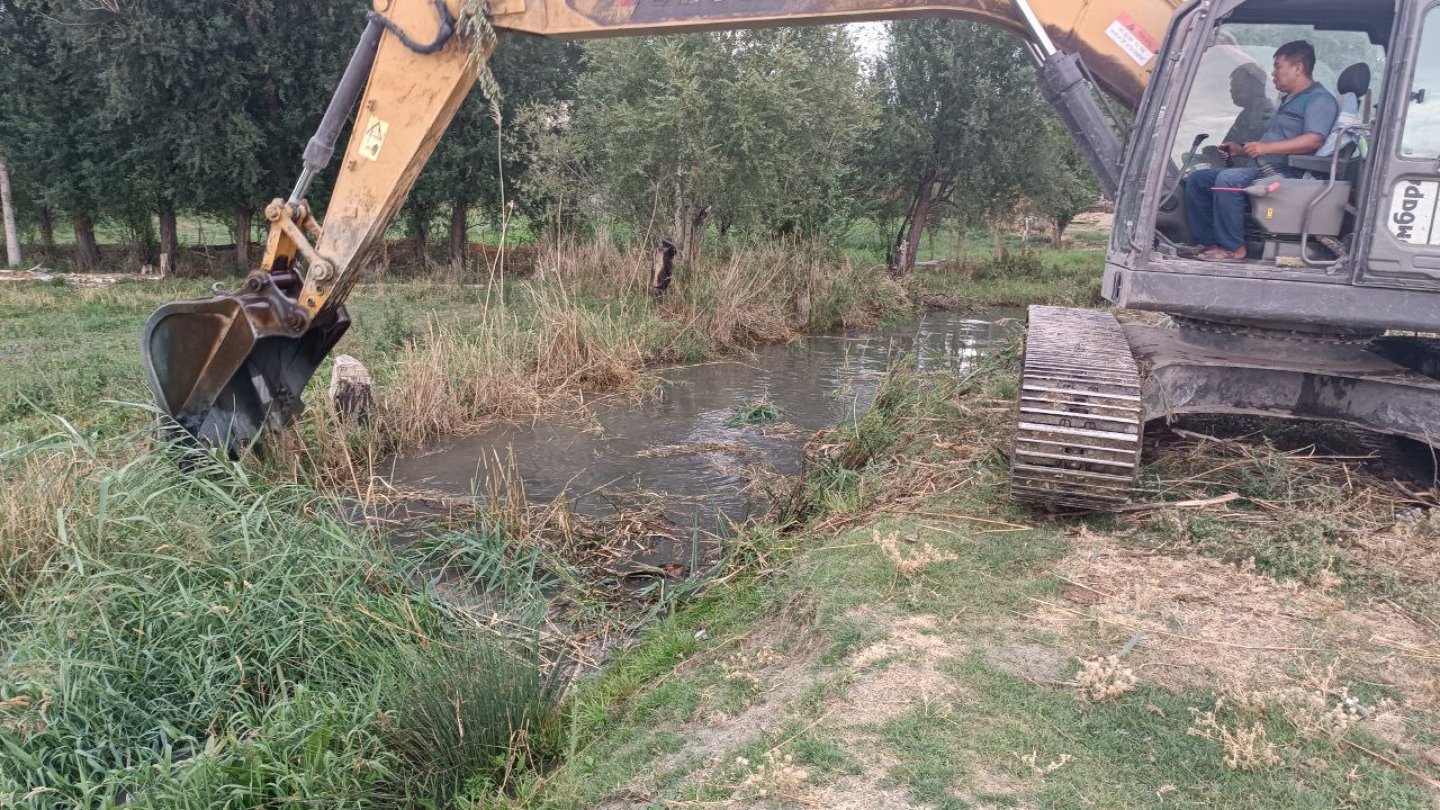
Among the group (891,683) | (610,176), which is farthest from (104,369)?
(891,683)

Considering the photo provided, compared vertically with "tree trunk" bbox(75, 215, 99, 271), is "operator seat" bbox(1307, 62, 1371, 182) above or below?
above

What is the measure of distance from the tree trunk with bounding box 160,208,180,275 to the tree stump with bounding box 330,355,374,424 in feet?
41.3

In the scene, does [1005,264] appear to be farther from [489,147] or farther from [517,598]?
[517,598]

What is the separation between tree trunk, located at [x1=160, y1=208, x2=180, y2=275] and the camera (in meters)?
17.7

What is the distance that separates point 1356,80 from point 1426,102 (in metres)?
0.54

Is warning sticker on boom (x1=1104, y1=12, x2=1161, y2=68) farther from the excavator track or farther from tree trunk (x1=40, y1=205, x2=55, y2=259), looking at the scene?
tree trunk (x1=40, y1=205, x2=55, y2=259)

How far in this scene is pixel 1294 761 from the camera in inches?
110

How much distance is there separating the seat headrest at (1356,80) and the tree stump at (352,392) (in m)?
6.35

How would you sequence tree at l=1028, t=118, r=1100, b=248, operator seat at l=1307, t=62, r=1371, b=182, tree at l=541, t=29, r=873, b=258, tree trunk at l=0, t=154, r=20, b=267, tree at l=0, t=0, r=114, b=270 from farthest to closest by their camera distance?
tree at l=1028, t=118, r=1100, b=248 → tree trunk at l=0, t=154, r=20, b=267 → tree at l=0, t=0, r=114, b=270 → tree at l=541, t=29, r=873, b=258 → operator seat at l=1307, t=62, r=1371, b=182

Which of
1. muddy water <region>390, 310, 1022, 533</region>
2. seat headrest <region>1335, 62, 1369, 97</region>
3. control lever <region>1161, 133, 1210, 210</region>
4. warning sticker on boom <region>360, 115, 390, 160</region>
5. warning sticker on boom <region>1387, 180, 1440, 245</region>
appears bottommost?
muddy water <region>390, 310, 1022, 533</region>

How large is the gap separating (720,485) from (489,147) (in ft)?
42.3

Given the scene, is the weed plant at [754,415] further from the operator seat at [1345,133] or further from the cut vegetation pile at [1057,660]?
the operator seat at [1345,133]

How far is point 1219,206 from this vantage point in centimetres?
465

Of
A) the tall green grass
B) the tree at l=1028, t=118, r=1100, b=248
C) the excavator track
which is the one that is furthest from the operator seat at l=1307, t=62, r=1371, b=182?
the tree at l=1028, t=118, r=1100, b=248
